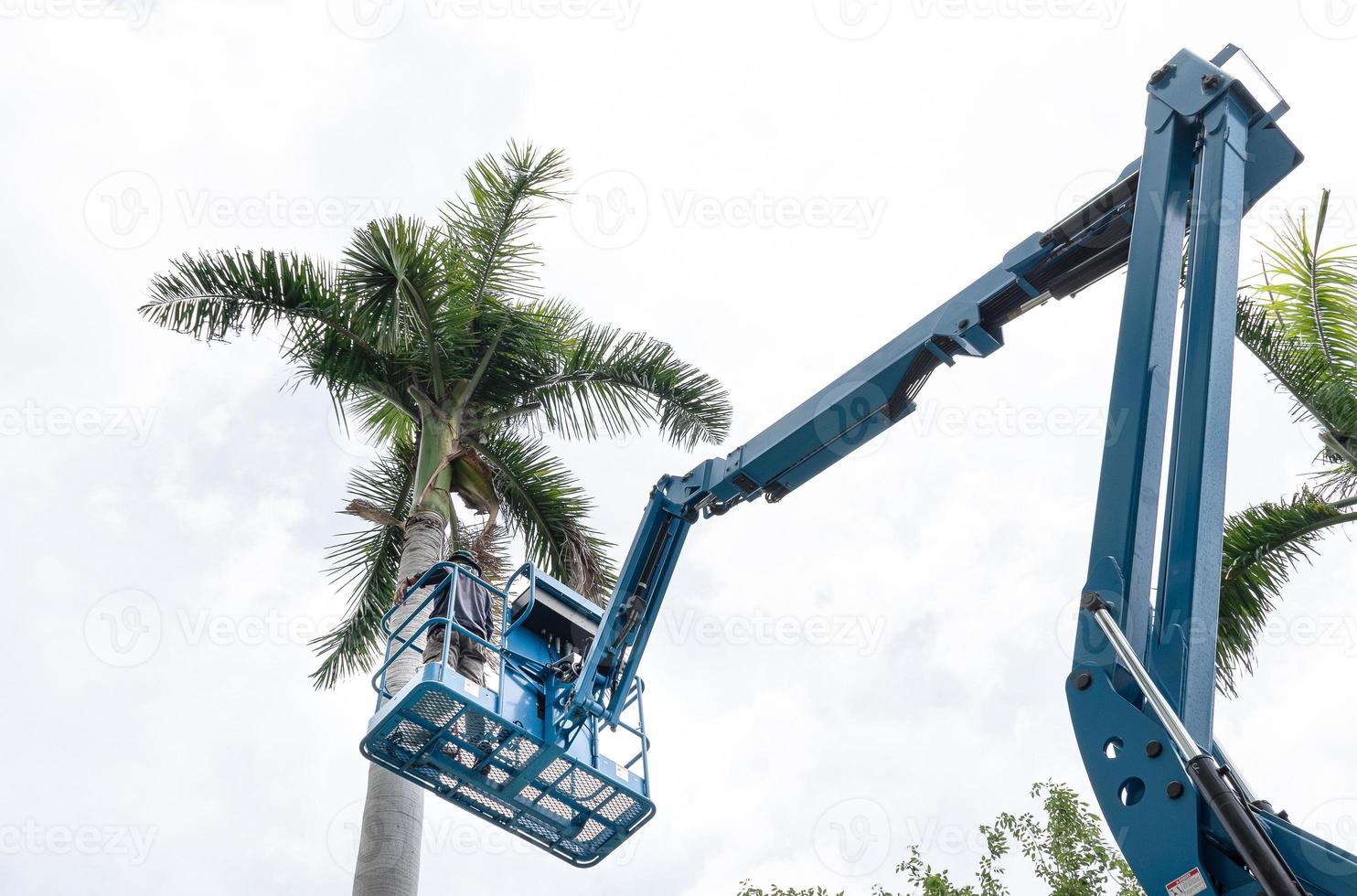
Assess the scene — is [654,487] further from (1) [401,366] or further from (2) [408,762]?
(1) [401,366]

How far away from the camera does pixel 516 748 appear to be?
923 cm

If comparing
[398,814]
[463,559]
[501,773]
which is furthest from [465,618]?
[398,814]

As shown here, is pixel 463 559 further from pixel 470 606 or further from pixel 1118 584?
pixel 1118 584

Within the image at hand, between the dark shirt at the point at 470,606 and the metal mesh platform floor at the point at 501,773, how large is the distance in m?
0.93

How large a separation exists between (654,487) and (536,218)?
5027mm

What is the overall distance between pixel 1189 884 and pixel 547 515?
1003 centimetres

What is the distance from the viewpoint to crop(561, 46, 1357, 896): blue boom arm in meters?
4.75

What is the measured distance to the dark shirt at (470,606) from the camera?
991 centimetres

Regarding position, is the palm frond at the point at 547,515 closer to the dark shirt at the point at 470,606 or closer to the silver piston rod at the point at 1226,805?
the dark shirt at the point at 470,606

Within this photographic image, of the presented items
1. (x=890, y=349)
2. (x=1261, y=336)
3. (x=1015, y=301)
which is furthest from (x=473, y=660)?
(x=1261, y=336)

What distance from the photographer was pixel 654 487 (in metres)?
10.5

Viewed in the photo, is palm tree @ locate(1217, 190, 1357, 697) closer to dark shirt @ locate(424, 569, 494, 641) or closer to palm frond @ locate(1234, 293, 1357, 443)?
palm frond @ locate(1234, 293, 1357, 443)

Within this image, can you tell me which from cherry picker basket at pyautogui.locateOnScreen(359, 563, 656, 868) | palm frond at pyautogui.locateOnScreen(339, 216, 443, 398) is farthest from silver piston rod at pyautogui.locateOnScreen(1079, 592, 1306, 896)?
palm frond at pyautogui.locateOnScreen(339, 216, 443, 398)

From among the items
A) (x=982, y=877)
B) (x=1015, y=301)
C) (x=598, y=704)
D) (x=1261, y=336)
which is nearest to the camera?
(x=1015, y=301)
